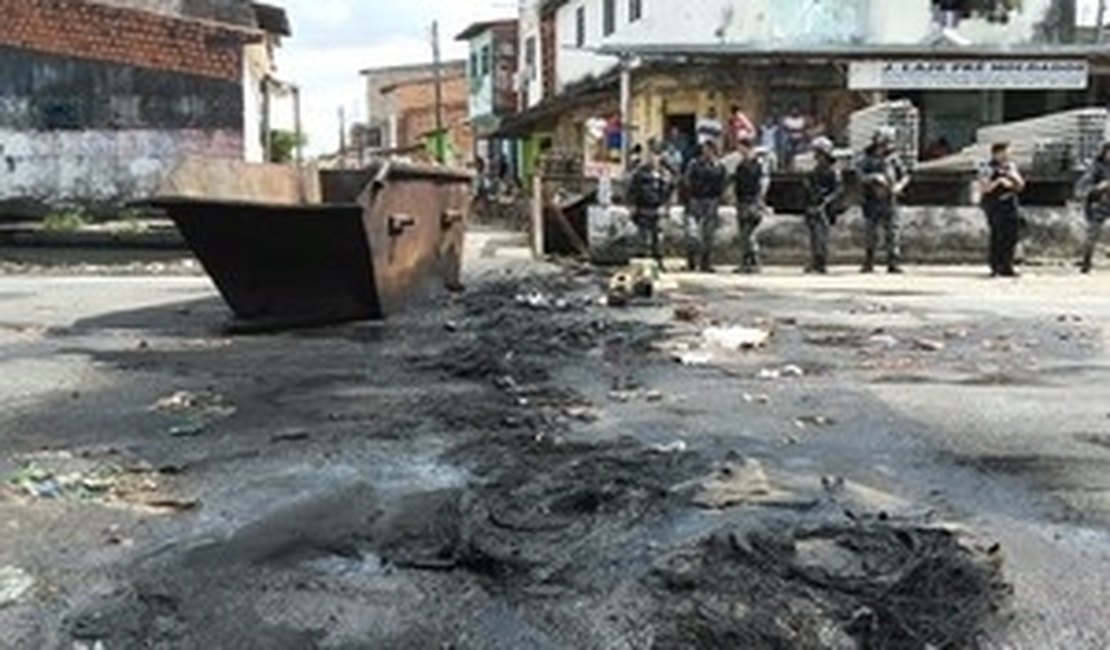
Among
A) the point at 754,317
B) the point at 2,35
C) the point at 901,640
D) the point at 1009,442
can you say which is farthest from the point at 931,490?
the point at 2,35

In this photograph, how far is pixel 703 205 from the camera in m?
17.7

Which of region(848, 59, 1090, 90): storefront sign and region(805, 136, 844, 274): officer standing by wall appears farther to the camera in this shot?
region(848, 59, 1090, 90): storefront sign

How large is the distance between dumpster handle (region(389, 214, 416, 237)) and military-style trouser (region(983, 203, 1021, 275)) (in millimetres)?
8557

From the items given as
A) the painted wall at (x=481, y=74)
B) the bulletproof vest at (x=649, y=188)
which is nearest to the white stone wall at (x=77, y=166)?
the bulletproof vest at (x=649, y=188)

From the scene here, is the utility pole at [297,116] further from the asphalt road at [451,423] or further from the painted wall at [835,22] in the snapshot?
the asphalt road at [451,423]

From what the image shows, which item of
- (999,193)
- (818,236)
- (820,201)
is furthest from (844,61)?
(999,193)

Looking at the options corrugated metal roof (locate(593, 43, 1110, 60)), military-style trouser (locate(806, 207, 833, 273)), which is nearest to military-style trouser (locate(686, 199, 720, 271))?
military-style trouser (locate(806, 207, 833, 273))

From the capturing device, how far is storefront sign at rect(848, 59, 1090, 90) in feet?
73.4

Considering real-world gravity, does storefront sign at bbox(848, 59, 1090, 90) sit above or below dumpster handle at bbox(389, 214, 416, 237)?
above

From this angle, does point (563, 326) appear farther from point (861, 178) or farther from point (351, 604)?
point (861, 178)

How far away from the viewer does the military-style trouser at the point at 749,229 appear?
17.6m

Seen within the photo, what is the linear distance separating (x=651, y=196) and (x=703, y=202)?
652 mm

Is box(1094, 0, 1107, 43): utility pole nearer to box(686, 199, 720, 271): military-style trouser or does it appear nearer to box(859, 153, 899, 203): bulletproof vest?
box(859, 153, 899, 203): bulletproof vest

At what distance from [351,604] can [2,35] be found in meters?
23.3
